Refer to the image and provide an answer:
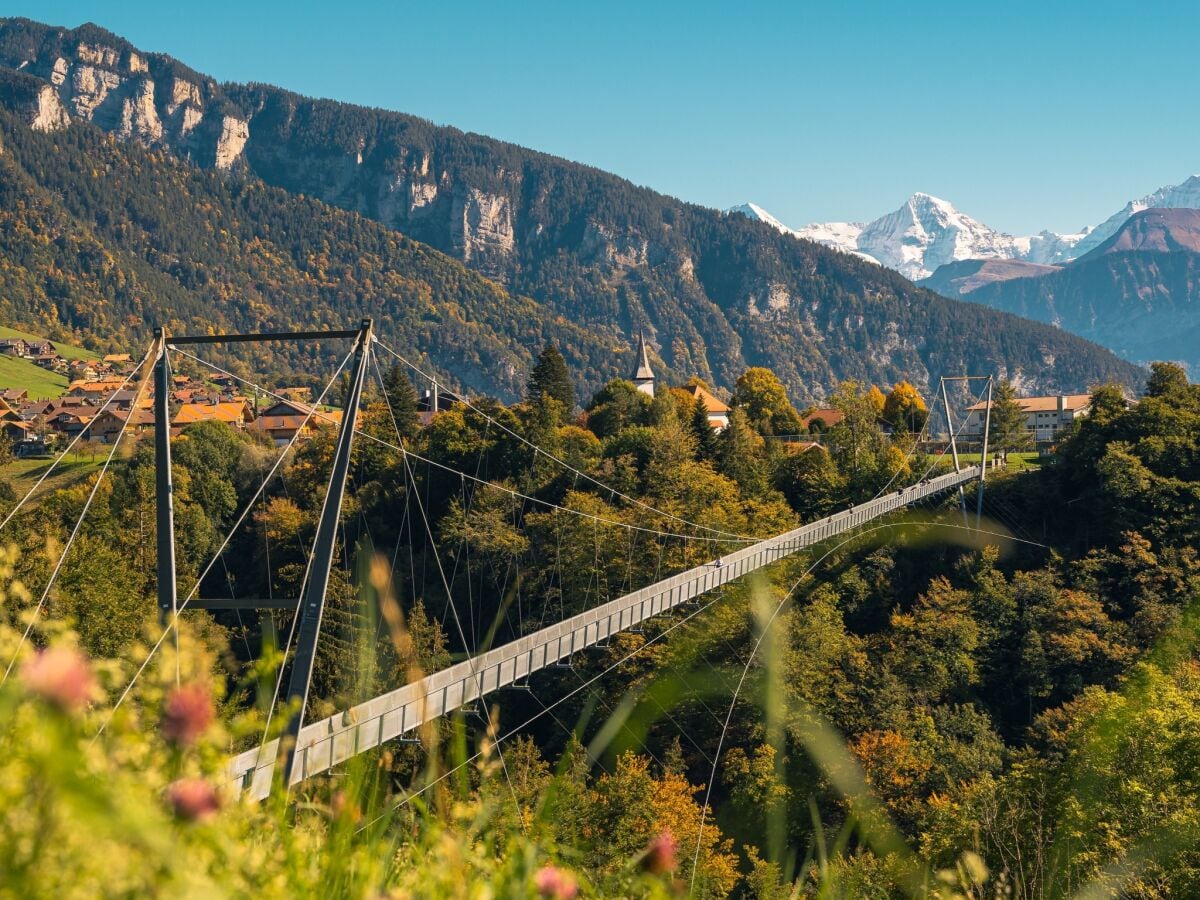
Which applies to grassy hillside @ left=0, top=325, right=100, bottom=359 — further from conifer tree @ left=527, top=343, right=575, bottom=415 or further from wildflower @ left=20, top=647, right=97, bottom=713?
wildflower @ left=20, top=647, right=97, bottom=713

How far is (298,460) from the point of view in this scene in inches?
1762

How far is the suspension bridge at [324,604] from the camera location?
316 inches

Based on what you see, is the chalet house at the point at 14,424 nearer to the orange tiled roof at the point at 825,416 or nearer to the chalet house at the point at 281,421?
the chalet house at the point at 281,421

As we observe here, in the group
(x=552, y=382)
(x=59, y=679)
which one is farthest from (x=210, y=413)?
(x=59, y=679)

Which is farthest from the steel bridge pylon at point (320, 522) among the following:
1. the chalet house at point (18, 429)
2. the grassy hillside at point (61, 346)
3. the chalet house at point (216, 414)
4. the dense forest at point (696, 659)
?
the grassy hillside at point (61, 346)

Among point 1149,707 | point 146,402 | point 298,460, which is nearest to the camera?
point 1149,707

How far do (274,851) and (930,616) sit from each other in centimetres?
2931

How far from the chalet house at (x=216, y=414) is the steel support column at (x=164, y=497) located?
48.2 m

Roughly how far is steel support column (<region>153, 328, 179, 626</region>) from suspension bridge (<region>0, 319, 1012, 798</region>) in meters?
0.01

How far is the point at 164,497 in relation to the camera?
10.8m

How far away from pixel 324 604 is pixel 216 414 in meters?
52.9

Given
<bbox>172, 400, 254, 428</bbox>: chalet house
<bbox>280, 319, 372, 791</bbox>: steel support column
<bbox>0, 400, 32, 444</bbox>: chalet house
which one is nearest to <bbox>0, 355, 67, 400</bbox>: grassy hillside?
<bbox>0, 400, 32, 444</bbox>: chalet house

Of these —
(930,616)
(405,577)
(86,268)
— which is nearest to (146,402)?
(405,577)

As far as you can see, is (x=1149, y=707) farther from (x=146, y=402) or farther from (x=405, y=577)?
(x=146, y=402)
